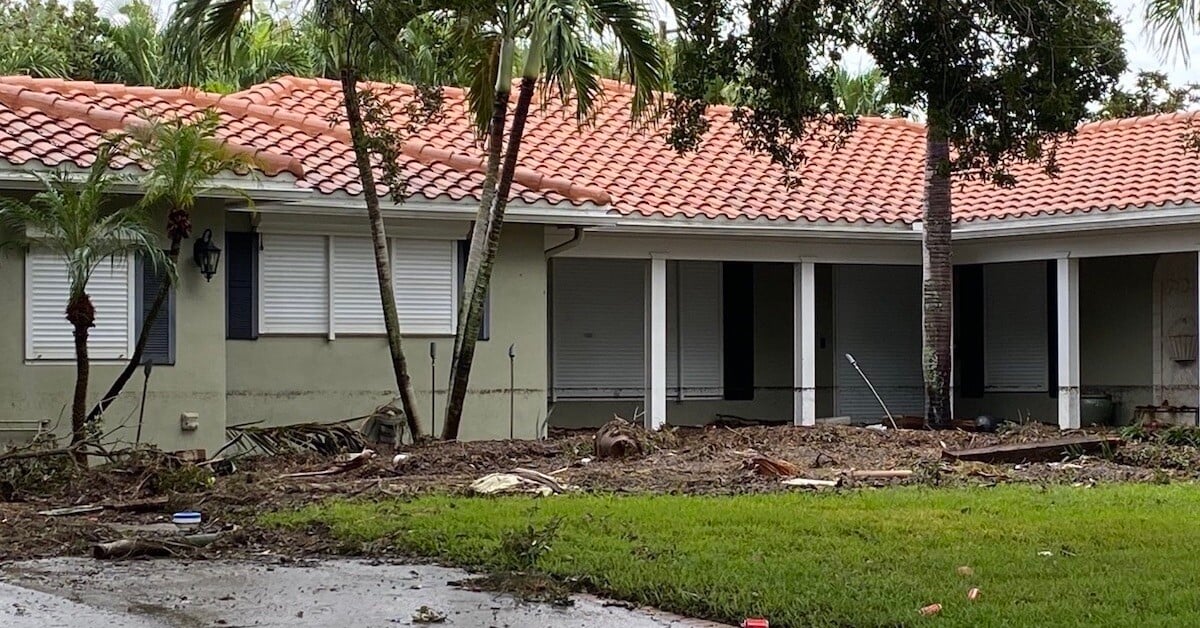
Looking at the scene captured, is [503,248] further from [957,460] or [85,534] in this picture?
[85,534]

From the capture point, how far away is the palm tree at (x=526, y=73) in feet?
46.5

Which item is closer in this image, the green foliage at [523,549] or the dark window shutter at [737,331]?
the green foliage at [523,549]

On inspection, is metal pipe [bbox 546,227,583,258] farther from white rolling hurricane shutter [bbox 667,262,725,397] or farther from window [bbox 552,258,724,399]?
white rolling hurricane shutter [bbox 667,262,725,397]

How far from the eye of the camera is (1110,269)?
22062 mm

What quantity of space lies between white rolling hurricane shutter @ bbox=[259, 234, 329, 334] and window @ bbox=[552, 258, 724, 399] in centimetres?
503

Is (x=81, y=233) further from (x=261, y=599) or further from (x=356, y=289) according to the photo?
(x=261, y=599)

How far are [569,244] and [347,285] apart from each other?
274 centimetres

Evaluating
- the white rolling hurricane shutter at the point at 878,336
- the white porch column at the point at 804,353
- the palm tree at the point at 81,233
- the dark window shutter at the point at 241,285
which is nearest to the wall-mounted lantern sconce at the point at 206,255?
the dark window shutter at the point at 241,285

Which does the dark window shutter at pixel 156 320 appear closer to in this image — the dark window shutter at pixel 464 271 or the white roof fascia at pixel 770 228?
the dark window shutter at pixel 464 271

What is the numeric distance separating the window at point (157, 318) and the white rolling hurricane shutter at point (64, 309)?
10cm

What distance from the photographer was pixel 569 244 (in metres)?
18.3

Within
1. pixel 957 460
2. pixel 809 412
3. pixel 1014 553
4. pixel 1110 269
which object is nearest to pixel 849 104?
pixel 1110 269

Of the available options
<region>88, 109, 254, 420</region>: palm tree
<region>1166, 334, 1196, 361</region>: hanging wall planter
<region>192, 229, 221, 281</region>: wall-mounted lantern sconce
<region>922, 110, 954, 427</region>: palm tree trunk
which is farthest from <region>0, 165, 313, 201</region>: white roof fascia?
<region>1166, 334, 1196, 361</region>: hanging wall planter

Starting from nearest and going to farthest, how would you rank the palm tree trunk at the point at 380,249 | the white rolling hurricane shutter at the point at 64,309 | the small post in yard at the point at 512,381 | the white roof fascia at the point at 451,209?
1. the white rolling hurricane shutter at the point at 64,309
2. the palm tree trunk at the point at 380,249
3. the white roof fascia at the point at 451,209
4. the small post in yard at the point at 512,381
